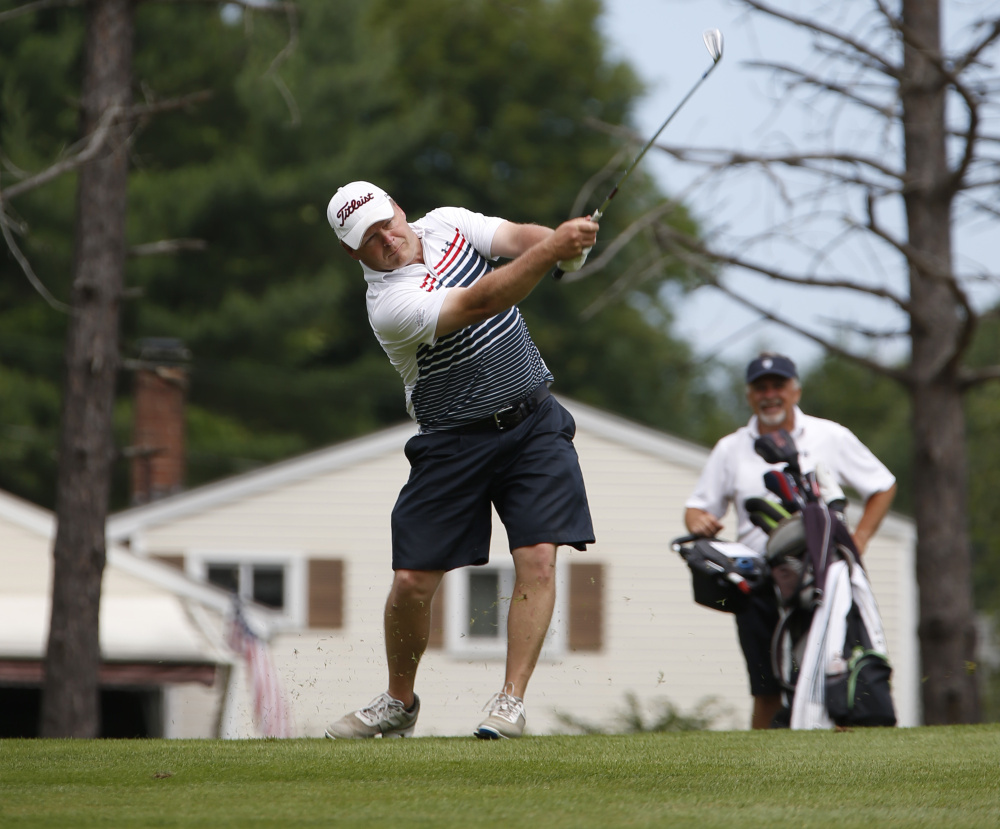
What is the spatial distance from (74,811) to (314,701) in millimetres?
12767

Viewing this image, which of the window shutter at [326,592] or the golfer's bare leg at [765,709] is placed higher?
the window shutter at [326,592]

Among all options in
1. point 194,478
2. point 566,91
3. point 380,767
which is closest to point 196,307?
point 194,478

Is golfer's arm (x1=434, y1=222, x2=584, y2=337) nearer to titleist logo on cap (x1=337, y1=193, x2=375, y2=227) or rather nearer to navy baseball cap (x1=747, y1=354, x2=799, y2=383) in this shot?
titleist logo on cap (x1=337, y1=193, x2=375, y2=227)

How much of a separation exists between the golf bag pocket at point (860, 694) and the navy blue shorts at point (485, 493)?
53.1 inches

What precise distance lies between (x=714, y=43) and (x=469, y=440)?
1.53 metres

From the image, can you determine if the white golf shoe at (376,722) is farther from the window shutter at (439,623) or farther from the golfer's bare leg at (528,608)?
the window shutter at (439,623)

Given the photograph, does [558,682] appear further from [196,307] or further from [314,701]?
[196,307]

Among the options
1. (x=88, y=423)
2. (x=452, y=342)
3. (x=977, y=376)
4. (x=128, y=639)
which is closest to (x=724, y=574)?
(x=452, y=342)

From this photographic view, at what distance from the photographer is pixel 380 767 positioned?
4254 mm

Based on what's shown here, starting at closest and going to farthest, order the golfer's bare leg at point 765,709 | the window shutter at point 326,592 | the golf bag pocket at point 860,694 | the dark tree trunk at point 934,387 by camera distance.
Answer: the golf bag pocket at point 860,694, the golfer's bare leg at point 765,709, the dark tree trunk at point 934,387, the window shutter at point 326,592

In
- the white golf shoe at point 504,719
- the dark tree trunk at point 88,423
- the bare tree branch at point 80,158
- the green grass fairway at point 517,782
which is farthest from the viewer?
the dark tree trunk at point 88,423

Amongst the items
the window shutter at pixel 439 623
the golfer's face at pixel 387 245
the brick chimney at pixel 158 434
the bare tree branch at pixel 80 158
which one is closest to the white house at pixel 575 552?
the window shutter at pixel 439 623

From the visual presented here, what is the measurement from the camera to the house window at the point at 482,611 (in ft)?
56.0

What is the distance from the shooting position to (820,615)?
5891mm
